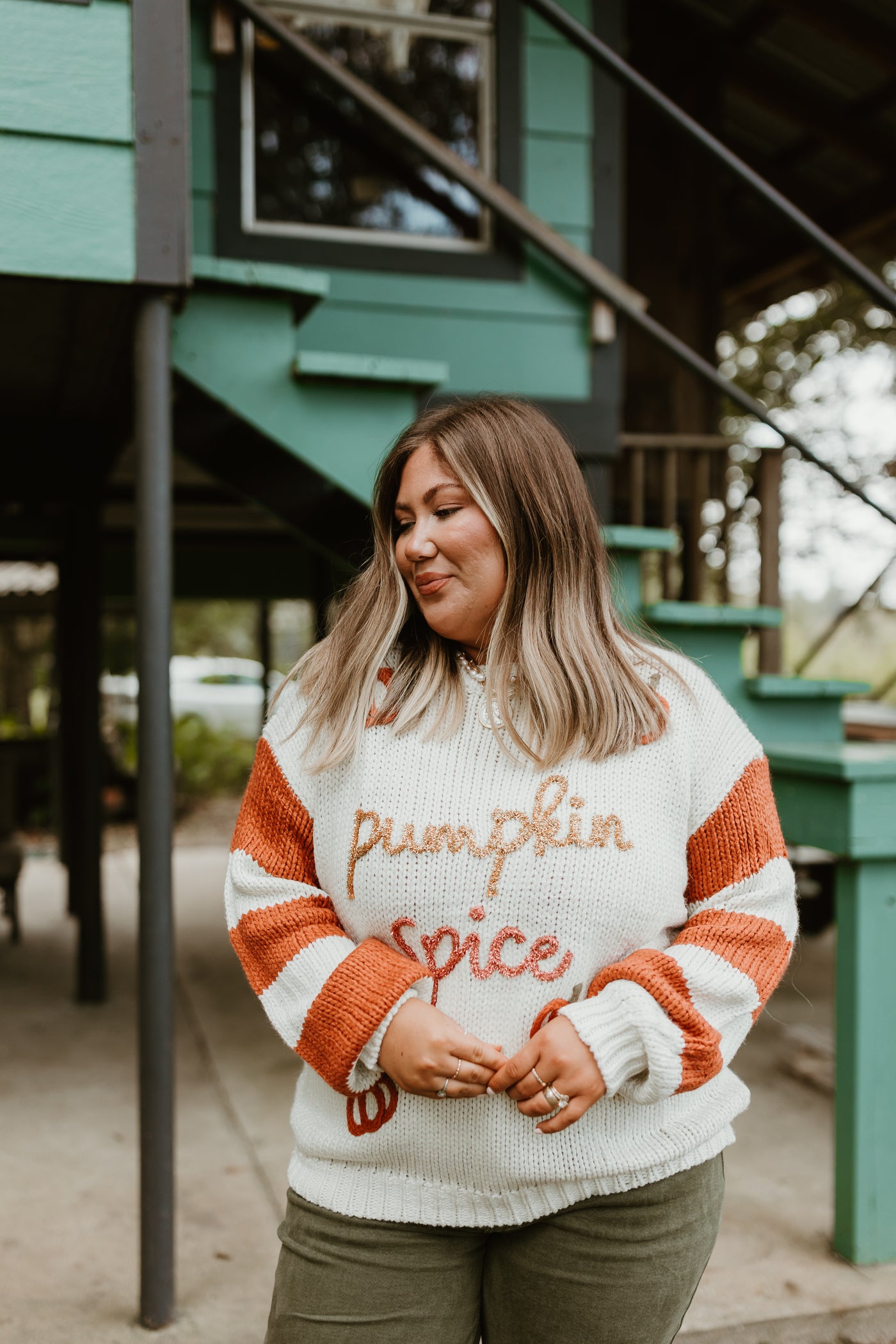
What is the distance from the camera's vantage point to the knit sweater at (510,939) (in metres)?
1.29

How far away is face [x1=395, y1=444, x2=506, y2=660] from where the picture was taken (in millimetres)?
1406

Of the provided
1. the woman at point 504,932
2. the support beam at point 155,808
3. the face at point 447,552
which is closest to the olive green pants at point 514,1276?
the woman at point 504,932

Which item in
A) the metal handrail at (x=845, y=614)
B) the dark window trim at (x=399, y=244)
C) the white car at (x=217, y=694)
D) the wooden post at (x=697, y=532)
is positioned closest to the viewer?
the dark window trim at (x=399, y=244)

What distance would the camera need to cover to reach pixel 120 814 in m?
9.66

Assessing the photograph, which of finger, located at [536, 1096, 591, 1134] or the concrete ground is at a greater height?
finger, located at [536, 1096, 591, 1134]

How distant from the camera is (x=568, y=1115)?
1223 mm

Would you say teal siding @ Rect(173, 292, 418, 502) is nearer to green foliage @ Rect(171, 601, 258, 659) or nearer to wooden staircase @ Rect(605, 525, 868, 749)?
wooden staircase @ Rect(605, 525, 868, 749)

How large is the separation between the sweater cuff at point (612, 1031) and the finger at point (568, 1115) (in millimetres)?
33

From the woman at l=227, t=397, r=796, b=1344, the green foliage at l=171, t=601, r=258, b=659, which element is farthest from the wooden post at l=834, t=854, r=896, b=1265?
the green foliage at l=171, t=601, r=258, b=659

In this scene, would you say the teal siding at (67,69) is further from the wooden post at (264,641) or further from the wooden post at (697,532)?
the wooden post at (264,641)

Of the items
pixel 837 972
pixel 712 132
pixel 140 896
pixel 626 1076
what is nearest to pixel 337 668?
pixel 626 1076

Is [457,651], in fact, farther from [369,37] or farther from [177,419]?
[369,37]

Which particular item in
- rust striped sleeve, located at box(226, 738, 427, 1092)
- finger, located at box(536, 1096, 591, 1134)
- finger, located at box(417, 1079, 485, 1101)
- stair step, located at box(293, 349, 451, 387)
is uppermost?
stair step, located at box(293, 349, 451, 387)

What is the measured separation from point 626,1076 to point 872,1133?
1.57 meters
